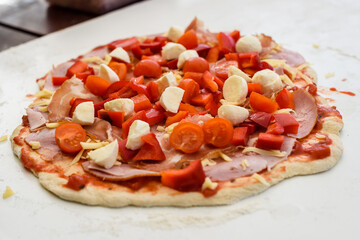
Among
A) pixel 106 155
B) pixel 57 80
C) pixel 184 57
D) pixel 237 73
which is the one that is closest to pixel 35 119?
pixel 57 80

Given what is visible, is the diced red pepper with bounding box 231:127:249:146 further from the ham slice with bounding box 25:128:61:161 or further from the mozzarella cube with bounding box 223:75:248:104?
the ham slice with bounding box 25:128:61:161

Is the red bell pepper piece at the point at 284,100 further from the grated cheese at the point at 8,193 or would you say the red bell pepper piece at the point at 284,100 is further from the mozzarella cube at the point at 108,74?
the grated cheese at the point at 8,193

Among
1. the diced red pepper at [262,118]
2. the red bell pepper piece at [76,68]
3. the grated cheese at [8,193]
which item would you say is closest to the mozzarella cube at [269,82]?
the diced red pepper at [262,118]

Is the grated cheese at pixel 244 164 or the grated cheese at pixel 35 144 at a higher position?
the grated cheese at pixel 244 164

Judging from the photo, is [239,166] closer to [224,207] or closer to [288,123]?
[224,207]

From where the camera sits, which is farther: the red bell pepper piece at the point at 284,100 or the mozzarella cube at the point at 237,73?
the mozzarella cube at the point at 237,73

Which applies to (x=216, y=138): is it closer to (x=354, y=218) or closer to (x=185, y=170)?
(x=185, y=170)
